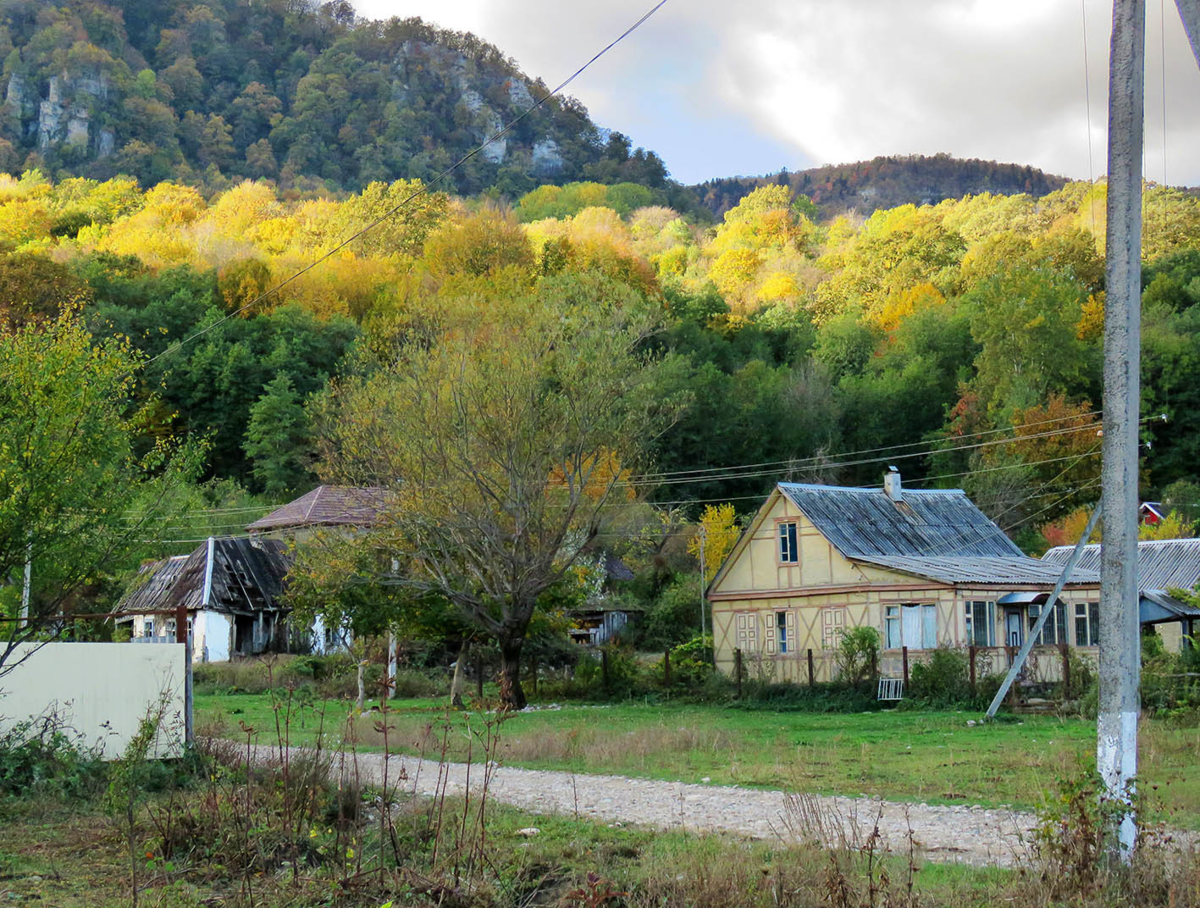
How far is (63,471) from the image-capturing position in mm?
12297

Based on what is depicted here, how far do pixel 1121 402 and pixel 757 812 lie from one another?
567cm

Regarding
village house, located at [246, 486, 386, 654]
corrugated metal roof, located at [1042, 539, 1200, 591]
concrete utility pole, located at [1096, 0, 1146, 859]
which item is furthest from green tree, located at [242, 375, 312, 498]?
concrete utility pole, located at [1096, 0, 1146, 859]

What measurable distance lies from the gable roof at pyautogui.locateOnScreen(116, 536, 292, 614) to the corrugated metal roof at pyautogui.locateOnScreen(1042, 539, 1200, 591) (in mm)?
28376

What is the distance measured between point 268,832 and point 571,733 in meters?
10.1

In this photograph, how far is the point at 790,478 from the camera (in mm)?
60438

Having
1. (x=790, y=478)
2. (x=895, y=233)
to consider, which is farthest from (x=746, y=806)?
(x=895, y=233)

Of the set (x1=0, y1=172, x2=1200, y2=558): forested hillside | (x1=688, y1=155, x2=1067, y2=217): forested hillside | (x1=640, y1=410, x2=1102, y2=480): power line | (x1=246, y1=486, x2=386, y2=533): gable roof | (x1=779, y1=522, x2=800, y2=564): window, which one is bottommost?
(x1=779, y1=522, x2=800, y2=564): window

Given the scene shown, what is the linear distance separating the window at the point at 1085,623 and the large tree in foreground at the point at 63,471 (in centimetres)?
2737

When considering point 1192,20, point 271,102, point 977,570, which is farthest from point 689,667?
point 271,102

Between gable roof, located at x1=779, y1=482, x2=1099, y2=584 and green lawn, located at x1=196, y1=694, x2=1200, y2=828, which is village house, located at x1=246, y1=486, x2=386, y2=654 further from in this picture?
green lawn, located at x1=196, y1=694, x2=1200, y2=828

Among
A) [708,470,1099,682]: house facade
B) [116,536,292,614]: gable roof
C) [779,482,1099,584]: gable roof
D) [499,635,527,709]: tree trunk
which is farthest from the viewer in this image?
[116,536,292,614]: gable roof

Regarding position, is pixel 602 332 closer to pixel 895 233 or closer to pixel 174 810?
pixel 174 810

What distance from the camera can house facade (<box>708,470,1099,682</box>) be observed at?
32.9 metres

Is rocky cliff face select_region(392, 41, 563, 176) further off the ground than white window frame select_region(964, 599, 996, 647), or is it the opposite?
rocky cliff face select_region(392, 41, 563, 176)
